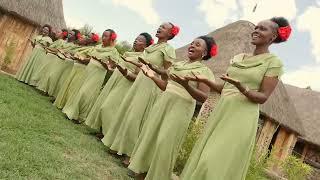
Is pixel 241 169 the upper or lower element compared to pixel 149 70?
lower

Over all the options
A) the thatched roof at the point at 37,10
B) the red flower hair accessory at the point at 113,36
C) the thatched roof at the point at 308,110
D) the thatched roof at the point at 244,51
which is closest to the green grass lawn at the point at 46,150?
the red flower hair accessory at the point at 113,36

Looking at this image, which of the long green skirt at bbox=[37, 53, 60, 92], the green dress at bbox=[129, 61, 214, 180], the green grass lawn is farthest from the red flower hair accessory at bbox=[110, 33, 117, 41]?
the long green skirt at bbox=[37, 53, 60, 92]

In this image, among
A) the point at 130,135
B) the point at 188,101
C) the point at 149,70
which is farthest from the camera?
the point at 130,135

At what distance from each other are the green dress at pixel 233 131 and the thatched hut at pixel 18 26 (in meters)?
17.1

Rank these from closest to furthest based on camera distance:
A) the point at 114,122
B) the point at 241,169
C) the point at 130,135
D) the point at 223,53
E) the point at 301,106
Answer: the point at 241,169, the point at 130,135, the point at 114,122, the point at 223,53, the point at 301,106

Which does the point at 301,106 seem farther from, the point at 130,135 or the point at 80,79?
the point at 130,135

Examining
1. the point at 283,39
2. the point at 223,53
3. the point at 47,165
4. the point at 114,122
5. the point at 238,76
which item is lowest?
the point at 47,165

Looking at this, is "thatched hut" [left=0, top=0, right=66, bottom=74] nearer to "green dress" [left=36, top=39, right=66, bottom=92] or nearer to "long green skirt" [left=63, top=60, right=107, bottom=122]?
"green dress" [left=36, top=39, right=66, bottom=92]

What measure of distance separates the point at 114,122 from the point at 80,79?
318 cm

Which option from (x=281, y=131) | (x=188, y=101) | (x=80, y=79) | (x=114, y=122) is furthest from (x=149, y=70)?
(x=281, y=131)

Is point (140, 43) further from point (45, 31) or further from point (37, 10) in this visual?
point (37, 10)

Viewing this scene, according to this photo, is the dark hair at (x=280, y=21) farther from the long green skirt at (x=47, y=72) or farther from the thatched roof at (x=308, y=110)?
the thatched roof at (x=308, y=110)

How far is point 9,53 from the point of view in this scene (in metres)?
20.9

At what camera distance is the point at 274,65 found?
4.25 m
